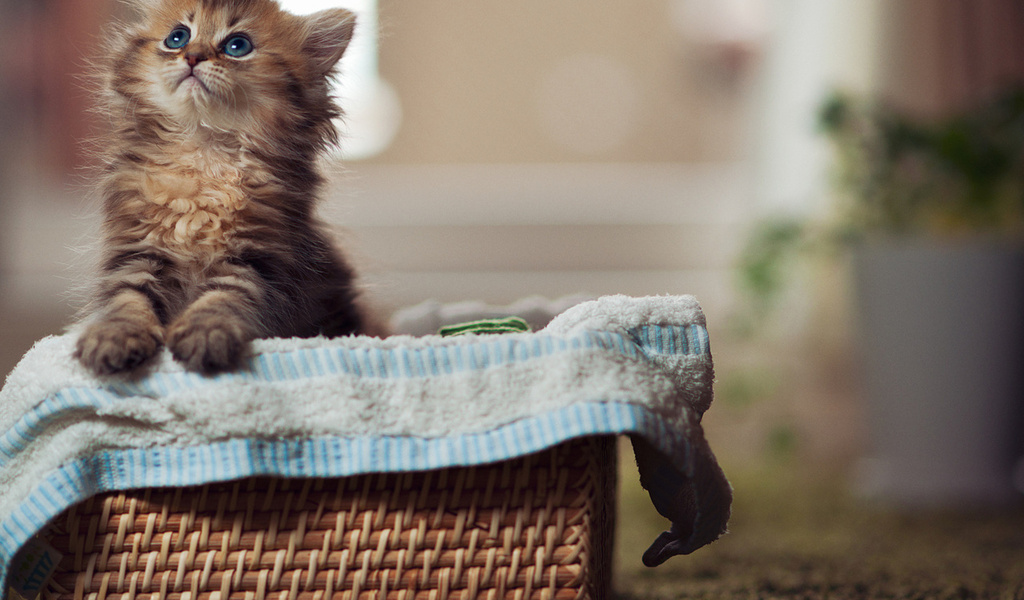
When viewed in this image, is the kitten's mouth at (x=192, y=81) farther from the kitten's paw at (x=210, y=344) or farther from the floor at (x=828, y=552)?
the floor at (x=828, y=552)

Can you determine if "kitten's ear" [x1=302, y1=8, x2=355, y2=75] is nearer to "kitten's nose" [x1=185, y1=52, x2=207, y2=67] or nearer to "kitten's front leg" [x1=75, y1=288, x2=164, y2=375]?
"kitten's nose" [x1=185, y1=52, x2=207, y2=67]

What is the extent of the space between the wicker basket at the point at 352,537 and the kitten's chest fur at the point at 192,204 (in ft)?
0.89

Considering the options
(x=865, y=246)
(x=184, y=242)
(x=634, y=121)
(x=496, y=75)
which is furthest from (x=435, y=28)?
(x=184, y=242)

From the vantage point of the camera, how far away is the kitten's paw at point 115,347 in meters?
0.72

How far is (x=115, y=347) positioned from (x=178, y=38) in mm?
409

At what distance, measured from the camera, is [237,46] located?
942 mm

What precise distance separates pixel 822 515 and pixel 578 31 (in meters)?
2.90

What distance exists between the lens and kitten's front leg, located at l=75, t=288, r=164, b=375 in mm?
717

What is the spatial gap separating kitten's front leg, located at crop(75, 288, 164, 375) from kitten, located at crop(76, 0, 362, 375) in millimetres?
18

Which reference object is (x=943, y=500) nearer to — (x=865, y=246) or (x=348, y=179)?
(x=865, y=246)

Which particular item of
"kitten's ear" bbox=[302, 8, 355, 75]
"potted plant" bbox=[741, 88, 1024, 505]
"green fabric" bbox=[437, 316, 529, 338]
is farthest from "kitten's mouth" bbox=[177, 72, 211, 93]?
"potted plant" bbox=[741, 88, 1024, 505]

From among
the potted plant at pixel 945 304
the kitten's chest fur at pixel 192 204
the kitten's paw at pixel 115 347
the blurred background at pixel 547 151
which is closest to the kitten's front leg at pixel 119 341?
the kitten's paw at pixel 115 347

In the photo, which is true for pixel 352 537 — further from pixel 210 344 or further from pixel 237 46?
pixel 237 46

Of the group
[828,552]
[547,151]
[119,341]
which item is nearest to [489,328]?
[119,341]
